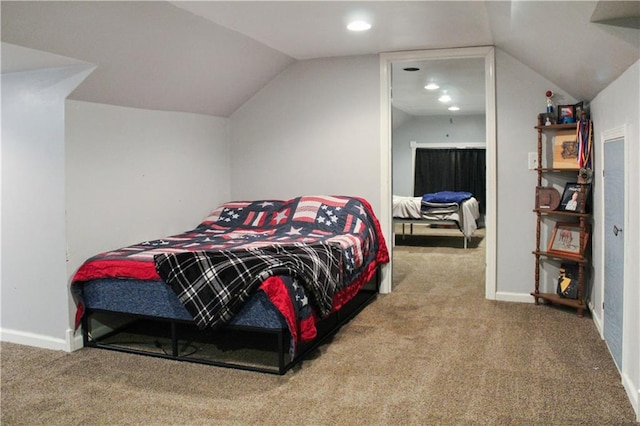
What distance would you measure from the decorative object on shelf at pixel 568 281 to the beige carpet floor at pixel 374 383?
24 centimetres

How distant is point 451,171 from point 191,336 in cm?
726

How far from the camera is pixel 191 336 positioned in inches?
147

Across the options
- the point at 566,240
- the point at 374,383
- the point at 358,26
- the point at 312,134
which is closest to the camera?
the point at 374,383

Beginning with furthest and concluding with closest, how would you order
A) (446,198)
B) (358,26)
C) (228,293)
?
(446,198) → (358,26) → (228,293)

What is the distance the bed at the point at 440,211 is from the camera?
7.57 metres

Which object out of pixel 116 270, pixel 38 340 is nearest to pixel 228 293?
pixel 116 270

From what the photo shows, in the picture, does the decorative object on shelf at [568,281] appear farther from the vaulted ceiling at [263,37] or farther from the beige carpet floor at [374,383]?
the vaulted ceiling at [263,37]

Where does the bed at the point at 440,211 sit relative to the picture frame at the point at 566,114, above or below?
below

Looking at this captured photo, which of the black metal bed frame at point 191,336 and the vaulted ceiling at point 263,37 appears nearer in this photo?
the vaulted ceiling at point 263,37

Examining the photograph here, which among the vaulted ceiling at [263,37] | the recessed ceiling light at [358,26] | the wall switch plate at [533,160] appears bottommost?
the wall switch plate at [533,160]

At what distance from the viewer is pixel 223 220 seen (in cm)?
489

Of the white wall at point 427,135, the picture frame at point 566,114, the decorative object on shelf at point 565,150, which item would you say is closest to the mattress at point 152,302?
the decorative object on shelf at point 565,150

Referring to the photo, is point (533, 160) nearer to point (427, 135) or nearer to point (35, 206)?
point (35, 206)

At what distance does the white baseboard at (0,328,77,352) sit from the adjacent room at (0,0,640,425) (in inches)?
0.5
